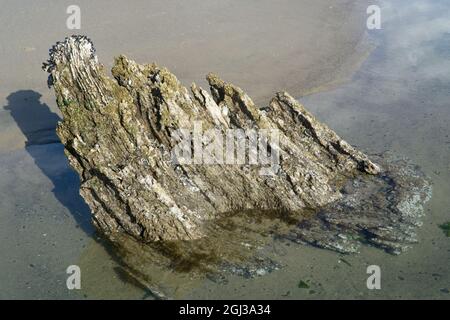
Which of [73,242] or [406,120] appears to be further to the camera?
[406,120]

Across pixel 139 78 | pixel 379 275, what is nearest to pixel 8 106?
pixel 139 78

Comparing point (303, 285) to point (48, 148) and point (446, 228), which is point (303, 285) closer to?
point (446, 228)

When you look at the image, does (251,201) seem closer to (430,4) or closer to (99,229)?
(99,229)

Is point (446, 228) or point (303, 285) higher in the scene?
point (446, 228)

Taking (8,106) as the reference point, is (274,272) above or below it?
below

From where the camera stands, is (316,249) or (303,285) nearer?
(303,285)

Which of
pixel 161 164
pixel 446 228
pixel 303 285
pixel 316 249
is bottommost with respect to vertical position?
pixel 303 285

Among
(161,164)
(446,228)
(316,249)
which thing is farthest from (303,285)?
(161,164)
